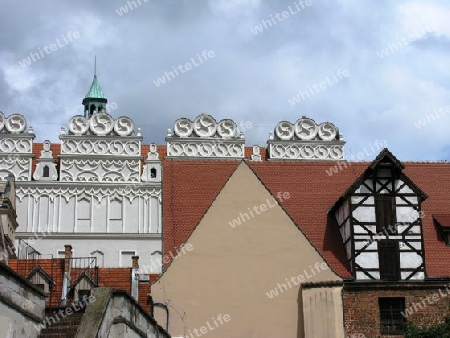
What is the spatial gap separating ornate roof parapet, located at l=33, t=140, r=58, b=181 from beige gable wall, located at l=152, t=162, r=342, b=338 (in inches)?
1033

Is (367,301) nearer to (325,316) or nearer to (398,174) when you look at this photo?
(325,316)

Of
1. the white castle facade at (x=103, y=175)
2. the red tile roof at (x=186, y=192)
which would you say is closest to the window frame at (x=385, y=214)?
the red tile roof at (x=186, y=192)

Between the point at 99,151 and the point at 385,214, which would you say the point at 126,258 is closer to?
the point at 99,151

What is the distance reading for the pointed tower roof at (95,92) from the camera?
63.3m

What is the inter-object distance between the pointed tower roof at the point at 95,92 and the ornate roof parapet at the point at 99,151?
402 inches

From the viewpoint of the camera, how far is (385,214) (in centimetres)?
2739

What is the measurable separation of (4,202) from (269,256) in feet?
71.9

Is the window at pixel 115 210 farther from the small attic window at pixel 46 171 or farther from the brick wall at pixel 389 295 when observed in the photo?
the brick wall at pixel 389 295

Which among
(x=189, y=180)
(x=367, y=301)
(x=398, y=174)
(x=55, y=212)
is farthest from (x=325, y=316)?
(x=55, y=212)

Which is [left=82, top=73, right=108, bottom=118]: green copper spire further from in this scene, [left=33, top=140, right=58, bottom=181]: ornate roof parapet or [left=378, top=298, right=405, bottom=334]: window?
[left=378, top=298, right=405, bottom=334]: window

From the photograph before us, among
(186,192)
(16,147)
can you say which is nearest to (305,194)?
(186,192)

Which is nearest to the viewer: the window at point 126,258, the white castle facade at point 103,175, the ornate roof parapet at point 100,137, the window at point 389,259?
the window at point 389,259

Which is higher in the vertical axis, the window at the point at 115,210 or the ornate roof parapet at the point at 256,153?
the ornate roof parapet at the point at 256,153

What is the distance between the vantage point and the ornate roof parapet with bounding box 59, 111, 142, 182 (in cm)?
5191
